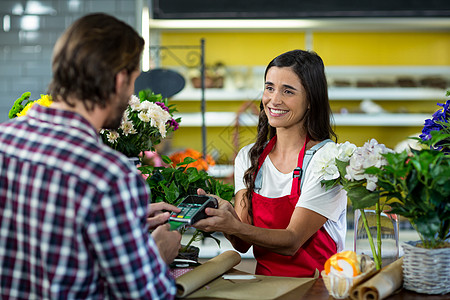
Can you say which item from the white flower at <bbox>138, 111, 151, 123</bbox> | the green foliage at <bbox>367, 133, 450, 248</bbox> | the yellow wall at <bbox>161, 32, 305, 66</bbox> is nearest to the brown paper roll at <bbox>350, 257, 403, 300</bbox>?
the green foliage at <bbox>367, 133, 450, 248</bbox>

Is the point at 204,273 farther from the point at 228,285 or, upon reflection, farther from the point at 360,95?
the point at 360,95

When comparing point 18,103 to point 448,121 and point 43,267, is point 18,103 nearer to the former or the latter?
point 43,267

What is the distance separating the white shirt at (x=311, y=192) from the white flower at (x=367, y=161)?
314 mm

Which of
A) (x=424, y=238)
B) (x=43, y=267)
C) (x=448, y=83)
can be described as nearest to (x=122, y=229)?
(x=43, y=267)

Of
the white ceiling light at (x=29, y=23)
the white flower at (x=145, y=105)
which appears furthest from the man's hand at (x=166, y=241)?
the white ceiling light at (x=29, y=23)

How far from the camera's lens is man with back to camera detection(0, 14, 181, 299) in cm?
107

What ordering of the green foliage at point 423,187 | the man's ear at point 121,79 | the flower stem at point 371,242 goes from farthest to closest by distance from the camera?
1. the flower stem at point 371,242
2. the green foliage at point 423,187
3. the man's ear at point 121,79

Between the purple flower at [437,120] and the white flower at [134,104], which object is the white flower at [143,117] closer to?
the white flower at [134,104]

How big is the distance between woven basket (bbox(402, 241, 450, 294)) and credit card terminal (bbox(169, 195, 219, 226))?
1.95 feet

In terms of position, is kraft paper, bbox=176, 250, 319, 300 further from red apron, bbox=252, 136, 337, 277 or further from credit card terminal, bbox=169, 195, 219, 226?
red apron, bbox=252, 136, 337, 277

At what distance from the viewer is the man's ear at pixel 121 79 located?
1.20m

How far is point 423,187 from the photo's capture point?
1370mm

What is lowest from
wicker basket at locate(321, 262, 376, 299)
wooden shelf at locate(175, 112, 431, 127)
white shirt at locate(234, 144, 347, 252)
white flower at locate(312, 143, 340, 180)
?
wooden shelf at locate(175, 112, 431, 127)

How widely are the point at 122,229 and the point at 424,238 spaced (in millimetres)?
857
